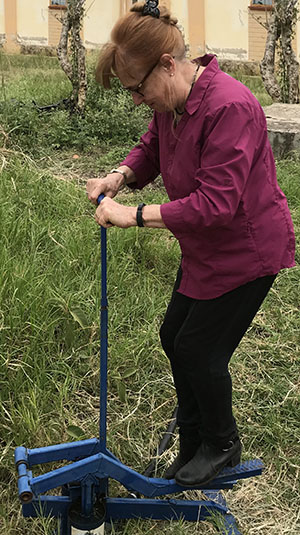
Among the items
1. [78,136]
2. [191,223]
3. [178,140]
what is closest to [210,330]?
[191,223]

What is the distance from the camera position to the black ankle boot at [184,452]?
2.49 meters

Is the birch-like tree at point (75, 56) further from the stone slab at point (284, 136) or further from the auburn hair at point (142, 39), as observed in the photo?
the auburn hair at point (142, 39)

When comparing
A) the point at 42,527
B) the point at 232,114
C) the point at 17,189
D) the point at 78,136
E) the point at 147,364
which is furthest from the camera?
the point at 78,136

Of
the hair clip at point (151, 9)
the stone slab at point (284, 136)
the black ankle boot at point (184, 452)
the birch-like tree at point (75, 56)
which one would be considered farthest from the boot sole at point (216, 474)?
the birch-like tree at point (75, 56)

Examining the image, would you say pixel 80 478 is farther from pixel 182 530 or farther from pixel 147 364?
pixel 147 364

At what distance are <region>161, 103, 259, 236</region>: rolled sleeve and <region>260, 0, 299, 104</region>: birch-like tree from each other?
6.54 meters

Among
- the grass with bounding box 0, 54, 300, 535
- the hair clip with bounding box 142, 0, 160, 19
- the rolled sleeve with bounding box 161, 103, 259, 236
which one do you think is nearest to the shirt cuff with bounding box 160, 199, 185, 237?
the rolled sleeve with bounding box 161, 103, 259, 236

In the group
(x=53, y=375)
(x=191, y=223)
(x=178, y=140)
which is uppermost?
(x=178, y=140)

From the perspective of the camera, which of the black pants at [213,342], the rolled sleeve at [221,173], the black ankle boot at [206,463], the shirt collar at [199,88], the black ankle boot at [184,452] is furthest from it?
the black ankle boot at [184,452]

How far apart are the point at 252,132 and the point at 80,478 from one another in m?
1.26

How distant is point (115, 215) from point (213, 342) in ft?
1.81

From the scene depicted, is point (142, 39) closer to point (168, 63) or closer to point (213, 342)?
point (168, 63)

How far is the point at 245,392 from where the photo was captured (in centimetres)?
331

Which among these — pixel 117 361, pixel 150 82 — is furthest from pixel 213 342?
pixel 117 361
